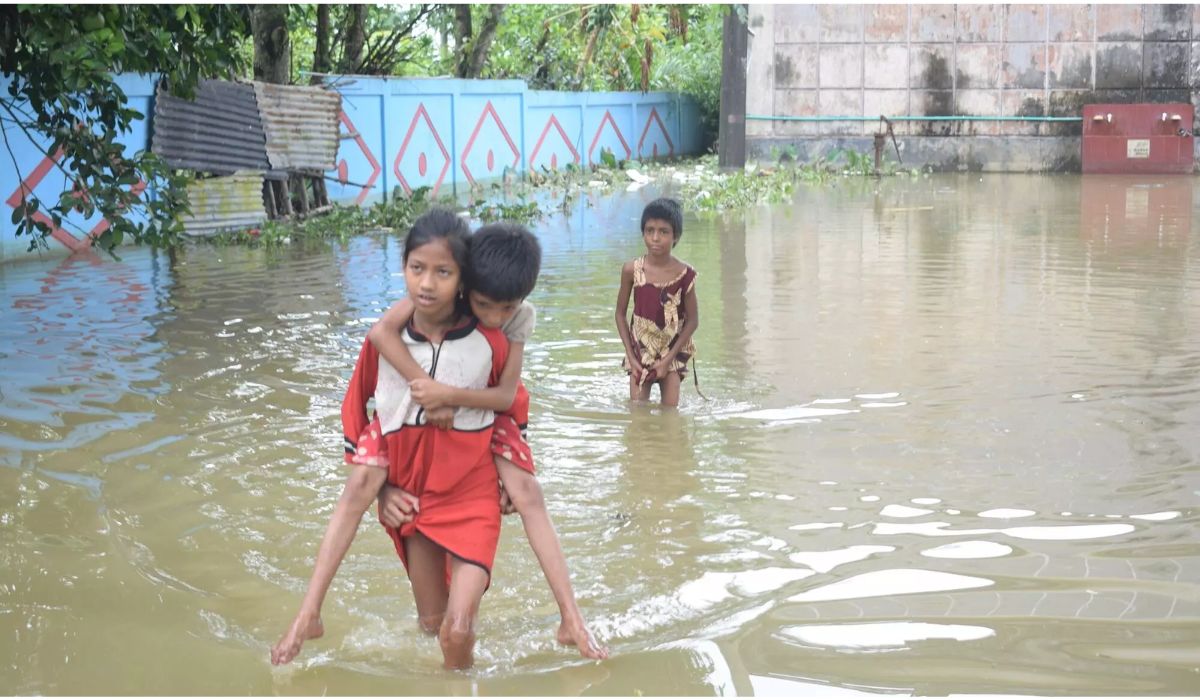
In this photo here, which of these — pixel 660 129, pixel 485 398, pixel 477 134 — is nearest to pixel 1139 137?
pixel 660 129

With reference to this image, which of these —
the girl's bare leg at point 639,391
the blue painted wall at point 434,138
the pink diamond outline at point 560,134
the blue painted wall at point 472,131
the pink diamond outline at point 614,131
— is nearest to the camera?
the girl's bare leg at point 639,391

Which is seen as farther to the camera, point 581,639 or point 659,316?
point 659,316

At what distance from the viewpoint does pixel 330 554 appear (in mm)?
3586

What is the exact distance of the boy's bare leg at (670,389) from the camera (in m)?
6.74

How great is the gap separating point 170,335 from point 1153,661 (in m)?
6.77

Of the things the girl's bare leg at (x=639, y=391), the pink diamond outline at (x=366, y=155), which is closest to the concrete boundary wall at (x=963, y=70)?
the pink diamond outline at (x=366, y=155)

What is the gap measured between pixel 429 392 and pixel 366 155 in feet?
52.6

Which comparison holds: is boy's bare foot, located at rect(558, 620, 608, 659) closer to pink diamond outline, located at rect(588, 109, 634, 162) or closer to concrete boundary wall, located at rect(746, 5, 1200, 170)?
concrete boundary wall, located at rect(746, 5, 1200, 170)

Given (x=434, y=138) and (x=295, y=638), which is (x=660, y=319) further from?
(x=434, y=138)

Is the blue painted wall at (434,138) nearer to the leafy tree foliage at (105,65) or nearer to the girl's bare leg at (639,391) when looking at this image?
the leafy tree foliage at (105,65)

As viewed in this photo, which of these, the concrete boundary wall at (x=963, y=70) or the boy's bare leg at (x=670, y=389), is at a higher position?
the concrete boundary wall at (x=963, y=70)

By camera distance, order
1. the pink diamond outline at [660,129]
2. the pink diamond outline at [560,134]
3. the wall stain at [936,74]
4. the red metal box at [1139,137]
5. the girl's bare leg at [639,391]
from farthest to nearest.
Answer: the pink diamond outline at [660,129] < the pink diamond outline at [560,134] < the wall stain at [936,74] < the red metal box at [1139,137] < the girl's bare leg at [639,391]

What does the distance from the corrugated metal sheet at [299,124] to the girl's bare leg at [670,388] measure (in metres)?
10.5

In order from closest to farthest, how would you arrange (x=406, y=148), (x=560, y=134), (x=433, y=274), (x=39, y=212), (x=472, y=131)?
(x=433, y=274)
(x=39, y=212)
(x=406, y=148)
(x=472, y=131)
(x=560, y=134)
